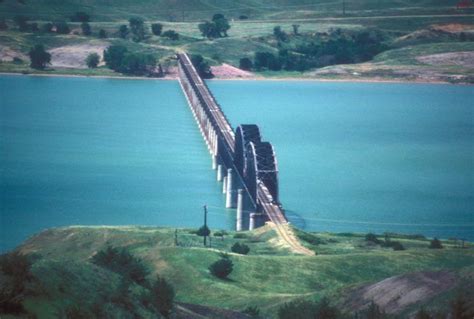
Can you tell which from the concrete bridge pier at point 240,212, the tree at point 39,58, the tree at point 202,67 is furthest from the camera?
the tree at point 202,67

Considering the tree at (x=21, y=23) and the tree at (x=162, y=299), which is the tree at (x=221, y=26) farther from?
the tree at (x=162, y=299)

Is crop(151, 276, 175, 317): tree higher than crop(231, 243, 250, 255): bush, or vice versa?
crop(151, 276, 175, 317): tree

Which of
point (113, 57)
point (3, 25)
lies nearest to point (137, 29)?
point (113, 57)

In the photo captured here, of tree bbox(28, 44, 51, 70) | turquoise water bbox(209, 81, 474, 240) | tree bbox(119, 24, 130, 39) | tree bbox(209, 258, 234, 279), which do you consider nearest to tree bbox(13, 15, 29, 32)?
tree bbox(28, 44, 51, 70)

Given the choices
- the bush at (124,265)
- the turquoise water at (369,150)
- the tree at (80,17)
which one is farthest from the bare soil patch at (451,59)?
the bush at (124,265)

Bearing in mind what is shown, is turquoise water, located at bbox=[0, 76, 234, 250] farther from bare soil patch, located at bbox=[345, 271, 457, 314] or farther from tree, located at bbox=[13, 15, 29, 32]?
tree, located at bbox=[13, 15, 29, 32]

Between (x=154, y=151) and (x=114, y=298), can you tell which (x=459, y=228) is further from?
(x=114, y=298)
